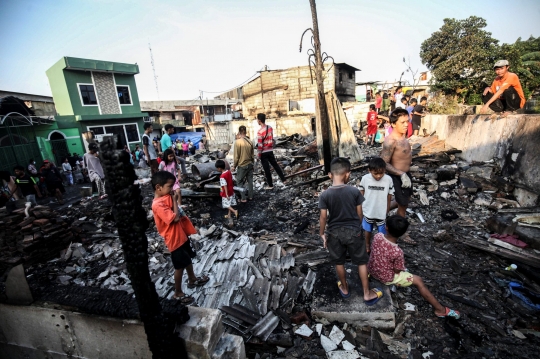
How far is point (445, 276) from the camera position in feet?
11.3

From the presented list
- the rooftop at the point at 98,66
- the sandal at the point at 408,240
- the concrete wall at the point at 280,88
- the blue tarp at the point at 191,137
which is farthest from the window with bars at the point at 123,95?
the sandal at the point at 408,240

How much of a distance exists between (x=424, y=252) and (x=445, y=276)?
2.00 feet

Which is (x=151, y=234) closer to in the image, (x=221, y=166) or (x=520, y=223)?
(x=221, y=166)

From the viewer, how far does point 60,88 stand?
17.6 metres

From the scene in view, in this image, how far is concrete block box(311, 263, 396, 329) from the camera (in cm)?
272

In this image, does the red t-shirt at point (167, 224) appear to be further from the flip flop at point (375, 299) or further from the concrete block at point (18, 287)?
the flip flop at point (375, 299)

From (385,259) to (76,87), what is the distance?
913 inches

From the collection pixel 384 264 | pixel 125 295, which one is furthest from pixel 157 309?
pixel 384 264

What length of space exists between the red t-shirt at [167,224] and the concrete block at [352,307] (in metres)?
1.95

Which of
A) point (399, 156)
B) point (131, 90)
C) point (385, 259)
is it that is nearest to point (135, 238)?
point (385, 259)

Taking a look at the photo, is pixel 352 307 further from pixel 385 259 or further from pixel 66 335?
pixel 66 335

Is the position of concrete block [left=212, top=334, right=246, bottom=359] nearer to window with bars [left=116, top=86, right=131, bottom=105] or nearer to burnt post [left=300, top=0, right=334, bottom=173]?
burnt post [left=300, top=0, right=334, bottom=173]

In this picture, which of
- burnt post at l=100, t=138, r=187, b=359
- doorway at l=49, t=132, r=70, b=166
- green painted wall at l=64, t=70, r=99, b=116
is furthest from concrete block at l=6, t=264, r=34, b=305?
green painted wall at l=64, t=70, r=99, b=116

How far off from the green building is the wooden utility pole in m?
14.8
